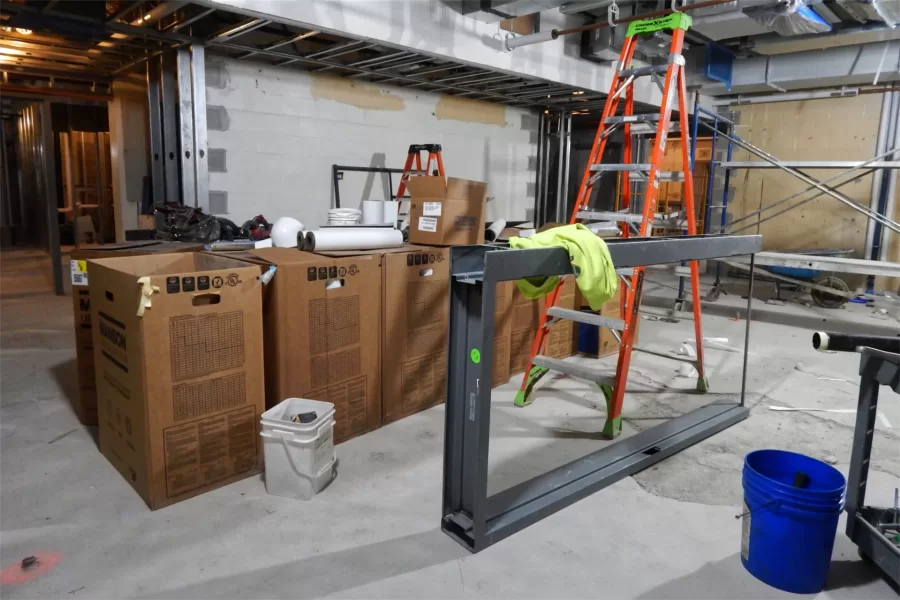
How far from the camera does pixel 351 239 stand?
8.86 ft

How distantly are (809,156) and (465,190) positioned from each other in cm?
622

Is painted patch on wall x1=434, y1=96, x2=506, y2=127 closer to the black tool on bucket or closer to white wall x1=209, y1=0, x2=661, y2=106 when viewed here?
white wall x1=209, y1=0, x2=661, y2=106

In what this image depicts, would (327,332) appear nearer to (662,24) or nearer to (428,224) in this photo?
(428,224)

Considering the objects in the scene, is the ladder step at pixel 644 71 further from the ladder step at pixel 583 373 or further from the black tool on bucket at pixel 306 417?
the black tool on bucket at pixel 306 417

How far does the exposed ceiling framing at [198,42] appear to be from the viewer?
3508 mm

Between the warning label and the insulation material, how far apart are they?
3.66 m

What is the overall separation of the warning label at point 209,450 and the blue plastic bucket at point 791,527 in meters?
1.73

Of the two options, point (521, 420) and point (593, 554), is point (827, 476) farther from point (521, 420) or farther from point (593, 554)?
point (521, 420)

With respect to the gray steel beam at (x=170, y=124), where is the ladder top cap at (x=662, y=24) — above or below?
above

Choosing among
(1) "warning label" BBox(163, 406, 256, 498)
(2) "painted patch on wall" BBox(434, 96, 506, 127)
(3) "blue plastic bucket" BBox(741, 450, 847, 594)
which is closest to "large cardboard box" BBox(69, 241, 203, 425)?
(1) "warning label" BBox(163, 406, 256, 498)

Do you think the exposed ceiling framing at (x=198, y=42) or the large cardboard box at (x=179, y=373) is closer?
the large cardboard box at (x=179, y=373)

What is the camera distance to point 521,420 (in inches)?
114

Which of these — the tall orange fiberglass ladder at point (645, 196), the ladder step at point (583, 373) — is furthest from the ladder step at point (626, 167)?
the ladder step at point (583, 373)

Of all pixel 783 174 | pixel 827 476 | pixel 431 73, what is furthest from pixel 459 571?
pixel 783 174
